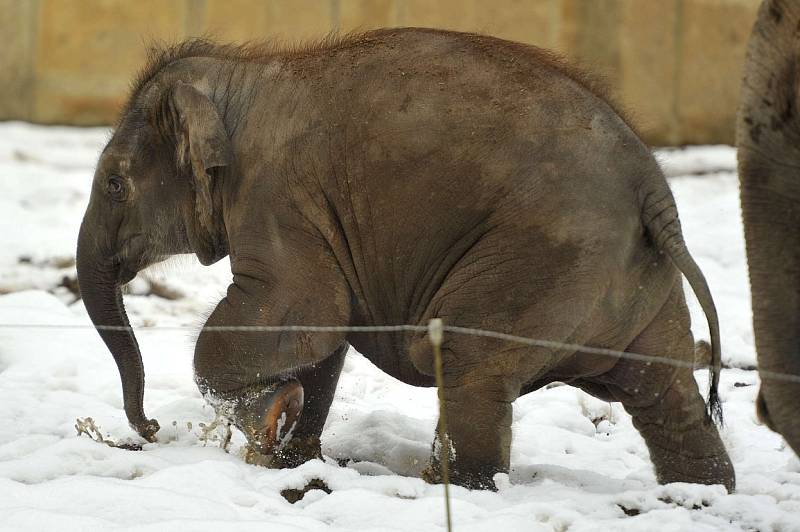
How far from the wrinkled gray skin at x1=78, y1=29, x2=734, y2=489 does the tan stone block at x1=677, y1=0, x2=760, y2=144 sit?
6.77 m

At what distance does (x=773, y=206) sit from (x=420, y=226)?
1.57 metres

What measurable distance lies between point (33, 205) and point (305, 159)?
4.95 m

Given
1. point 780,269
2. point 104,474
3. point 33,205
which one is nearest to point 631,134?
point 780,269

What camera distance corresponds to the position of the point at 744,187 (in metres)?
3.67

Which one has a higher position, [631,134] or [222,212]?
[631,134]

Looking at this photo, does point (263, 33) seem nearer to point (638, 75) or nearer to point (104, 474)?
point (638, 75)

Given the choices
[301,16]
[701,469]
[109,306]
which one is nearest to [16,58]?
[301,16]

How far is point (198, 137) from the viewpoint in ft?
17.1

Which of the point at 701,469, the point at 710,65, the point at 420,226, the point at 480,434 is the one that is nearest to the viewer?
the point at 480,434

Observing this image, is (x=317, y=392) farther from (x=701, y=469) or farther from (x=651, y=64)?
(x=651, y=64)

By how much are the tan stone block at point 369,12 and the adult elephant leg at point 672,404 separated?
21.8 ft

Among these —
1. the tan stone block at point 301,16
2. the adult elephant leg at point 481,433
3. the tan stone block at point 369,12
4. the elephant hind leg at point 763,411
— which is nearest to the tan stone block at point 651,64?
the tan stone block at point 369,12

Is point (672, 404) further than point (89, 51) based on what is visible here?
No

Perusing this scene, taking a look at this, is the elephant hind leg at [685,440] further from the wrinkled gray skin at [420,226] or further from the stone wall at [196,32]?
the stone wall at [196,32]
